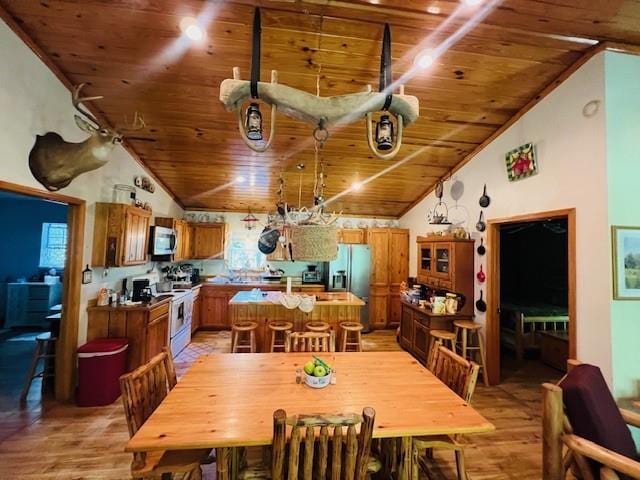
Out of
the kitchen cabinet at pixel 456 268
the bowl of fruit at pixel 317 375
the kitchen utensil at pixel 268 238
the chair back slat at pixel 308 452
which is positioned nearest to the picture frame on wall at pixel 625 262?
A: the kitchen cabinet at pixel 456 268

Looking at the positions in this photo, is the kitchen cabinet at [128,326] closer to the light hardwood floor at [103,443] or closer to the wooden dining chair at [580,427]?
the light hardwood floor at [103,443]

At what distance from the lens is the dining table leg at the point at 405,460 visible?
160 centimetres

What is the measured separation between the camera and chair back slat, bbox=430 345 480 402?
1834mm

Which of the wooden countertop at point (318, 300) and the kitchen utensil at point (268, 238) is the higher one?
the kitchen utensil at point (268, 238)

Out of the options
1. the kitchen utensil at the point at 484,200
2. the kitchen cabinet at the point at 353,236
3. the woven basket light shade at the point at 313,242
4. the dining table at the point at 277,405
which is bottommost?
the dining table at the point at 277,405

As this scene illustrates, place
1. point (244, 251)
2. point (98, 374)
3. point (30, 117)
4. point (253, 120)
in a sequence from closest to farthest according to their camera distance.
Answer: point (253, 120)
point (30, 117)
point (98, 374)
point (244, 251)

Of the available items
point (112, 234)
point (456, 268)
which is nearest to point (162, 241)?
point (112, 234)

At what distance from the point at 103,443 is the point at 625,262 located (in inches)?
175

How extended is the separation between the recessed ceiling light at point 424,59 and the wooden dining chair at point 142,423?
308 cm

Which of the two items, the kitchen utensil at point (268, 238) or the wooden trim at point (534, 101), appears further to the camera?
the kitchen utensil at point (268, 238)

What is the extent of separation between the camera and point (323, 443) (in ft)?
4.19

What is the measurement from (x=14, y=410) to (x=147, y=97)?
331cm

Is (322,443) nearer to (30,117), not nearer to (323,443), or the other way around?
(323,443)

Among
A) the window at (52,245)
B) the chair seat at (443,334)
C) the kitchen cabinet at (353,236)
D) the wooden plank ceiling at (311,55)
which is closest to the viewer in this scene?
the wooden plank ceiling at (311,55)
